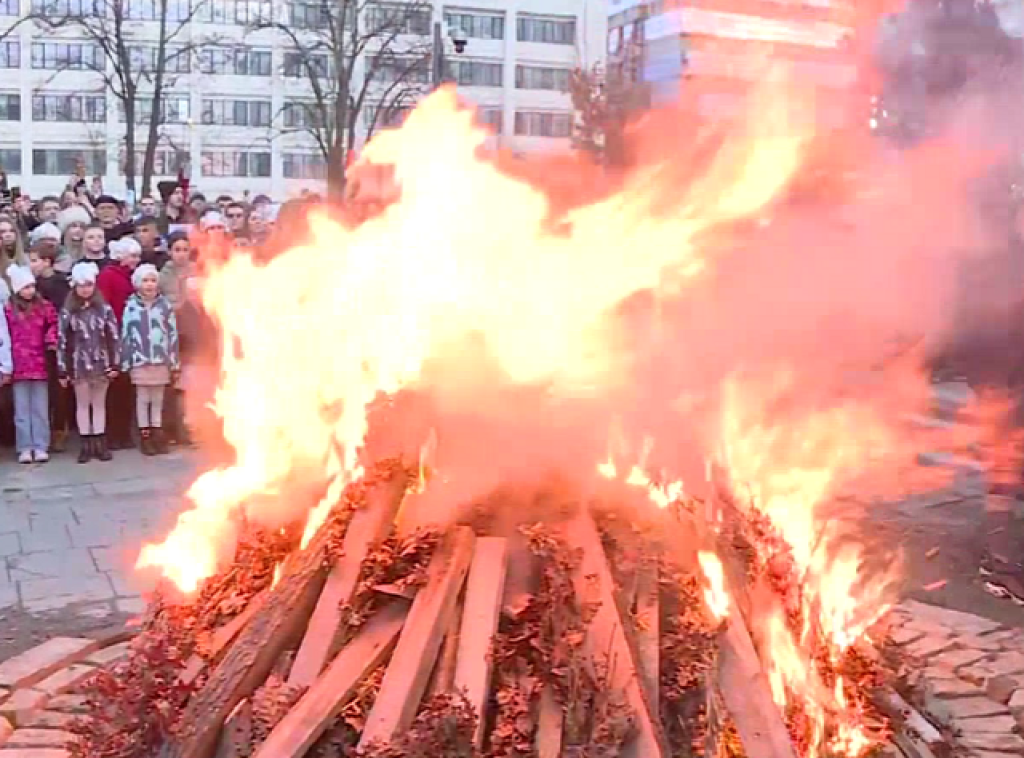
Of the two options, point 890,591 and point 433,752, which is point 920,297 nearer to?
point 890,591

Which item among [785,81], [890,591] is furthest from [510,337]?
[890,591]

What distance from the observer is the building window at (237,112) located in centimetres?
5038

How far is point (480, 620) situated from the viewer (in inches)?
150

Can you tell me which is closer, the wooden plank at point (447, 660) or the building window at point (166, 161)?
the wooden plank at point (447, 660)

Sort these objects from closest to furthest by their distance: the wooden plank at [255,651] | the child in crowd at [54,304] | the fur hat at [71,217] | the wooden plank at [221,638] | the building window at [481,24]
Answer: the wooden plank at [255,651]
the wooden plank at [221,638]
the child in crowd at [54,304]
the fur hat at [71,217]
the building window at [481,24]

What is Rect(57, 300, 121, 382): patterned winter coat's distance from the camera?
9570 mm

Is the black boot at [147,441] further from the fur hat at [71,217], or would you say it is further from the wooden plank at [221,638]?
the wooden plank at [221,638]

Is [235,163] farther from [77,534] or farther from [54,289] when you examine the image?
[77,534]

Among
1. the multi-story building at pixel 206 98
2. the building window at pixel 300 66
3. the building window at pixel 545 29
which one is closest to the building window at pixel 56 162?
the multi-story building at pixel 206 98

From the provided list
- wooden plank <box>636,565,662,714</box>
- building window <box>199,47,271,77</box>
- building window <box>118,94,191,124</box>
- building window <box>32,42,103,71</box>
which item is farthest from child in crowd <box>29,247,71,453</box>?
building window <box>32,42,103,71</box>

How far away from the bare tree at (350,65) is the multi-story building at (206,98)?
110 centimetres

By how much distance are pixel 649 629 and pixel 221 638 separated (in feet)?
4.64

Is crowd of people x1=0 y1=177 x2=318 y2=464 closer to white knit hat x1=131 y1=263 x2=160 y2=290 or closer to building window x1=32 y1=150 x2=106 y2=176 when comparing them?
white knit hat x1=131 y1=263 x2=160 y2=290

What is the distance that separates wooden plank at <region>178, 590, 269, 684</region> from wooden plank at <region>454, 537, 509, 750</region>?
74cm
